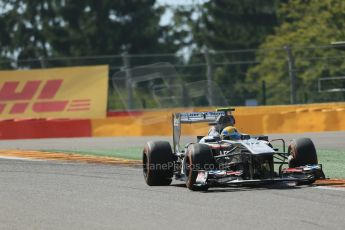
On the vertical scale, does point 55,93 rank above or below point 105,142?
above

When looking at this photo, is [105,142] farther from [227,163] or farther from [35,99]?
[227,163]

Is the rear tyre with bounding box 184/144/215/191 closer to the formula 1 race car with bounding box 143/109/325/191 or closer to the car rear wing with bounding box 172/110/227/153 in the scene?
the formula 1 race car with bounding box 143/109/325/191

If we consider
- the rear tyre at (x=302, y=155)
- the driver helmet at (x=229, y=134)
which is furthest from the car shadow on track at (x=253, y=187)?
the driver helmet at (x=229, y=134)

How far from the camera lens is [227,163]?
42.4 ft

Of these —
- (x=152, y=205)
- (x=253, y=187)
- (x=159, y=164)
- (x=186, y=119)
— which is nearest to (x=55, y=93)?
(x=186, y=119)

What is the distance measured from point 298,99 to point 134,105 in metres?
4.47

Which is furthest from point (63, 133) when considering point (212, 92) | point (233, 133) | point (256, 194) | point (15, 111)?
point (256, 194)

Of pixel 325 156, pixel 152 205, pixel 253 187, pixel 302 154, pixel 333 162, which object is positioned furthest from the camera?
pixel 325 156

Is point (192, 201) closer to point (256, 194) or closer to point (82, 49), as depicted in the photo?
point (256, 194)

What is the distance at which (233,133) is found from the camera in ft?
43.7

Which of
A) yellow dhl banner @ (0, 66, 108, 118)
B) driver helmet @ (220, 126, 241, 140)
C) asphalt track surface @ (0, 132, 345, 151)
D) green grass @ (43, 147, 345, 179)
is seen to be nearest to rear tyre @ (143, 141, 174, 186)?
driver helmet @ (220, 126, 241, 140)

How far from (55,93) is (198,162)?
15252mm

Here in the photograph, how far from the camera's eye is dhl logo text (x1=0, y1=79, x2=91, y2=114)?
88.2 feet

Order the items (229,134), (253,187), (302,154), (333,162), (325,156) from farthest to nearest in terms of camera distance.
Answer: (325,156), (333,162), (229,134), (302,154), (253,187)
